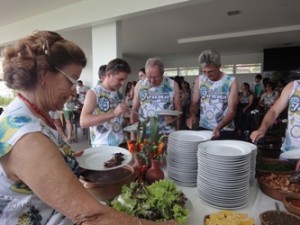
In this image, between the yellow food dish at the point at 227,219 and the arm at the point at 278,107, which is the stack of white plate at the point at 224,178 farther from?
the arm at the point at 278,107

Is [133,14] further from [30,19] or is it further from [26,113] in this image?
[26,113]

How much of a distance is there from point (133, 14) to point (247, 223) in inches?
119

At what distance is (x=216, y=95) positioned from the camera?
1.75 m

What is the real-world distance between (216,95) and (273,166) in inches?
29.3

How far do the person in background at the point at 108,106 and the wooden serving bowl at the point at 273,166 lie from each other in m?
0.85

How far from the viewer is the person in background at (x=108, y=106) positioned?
1.54 m

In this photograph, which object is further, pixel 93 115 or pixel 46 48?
pixel 93 115

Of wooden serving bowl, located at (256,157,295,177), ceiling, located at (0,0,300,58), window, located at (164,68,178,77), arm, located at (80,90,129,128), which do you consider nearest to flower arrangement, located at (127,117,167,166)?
arm, located at (80,90,129,128)

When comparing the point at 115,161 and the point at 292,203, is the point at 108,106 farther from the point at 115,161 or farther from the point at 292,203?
the point at 292,203

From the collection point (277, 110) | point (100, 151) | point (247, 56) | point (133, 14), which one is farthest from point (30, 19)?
point (247, 56)

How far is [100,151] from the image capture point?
1.13 meters

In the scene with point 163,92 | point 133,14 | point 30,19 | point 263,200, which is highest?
point 30,19

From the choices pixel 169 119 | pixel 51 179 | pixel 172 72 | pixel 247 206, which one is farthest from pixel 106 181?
pixel 172 72

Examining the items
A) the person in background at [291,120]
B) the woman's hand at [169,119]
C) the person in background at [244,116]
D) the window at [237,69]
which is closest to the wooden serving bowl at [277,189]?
the person in background at [291,120]
